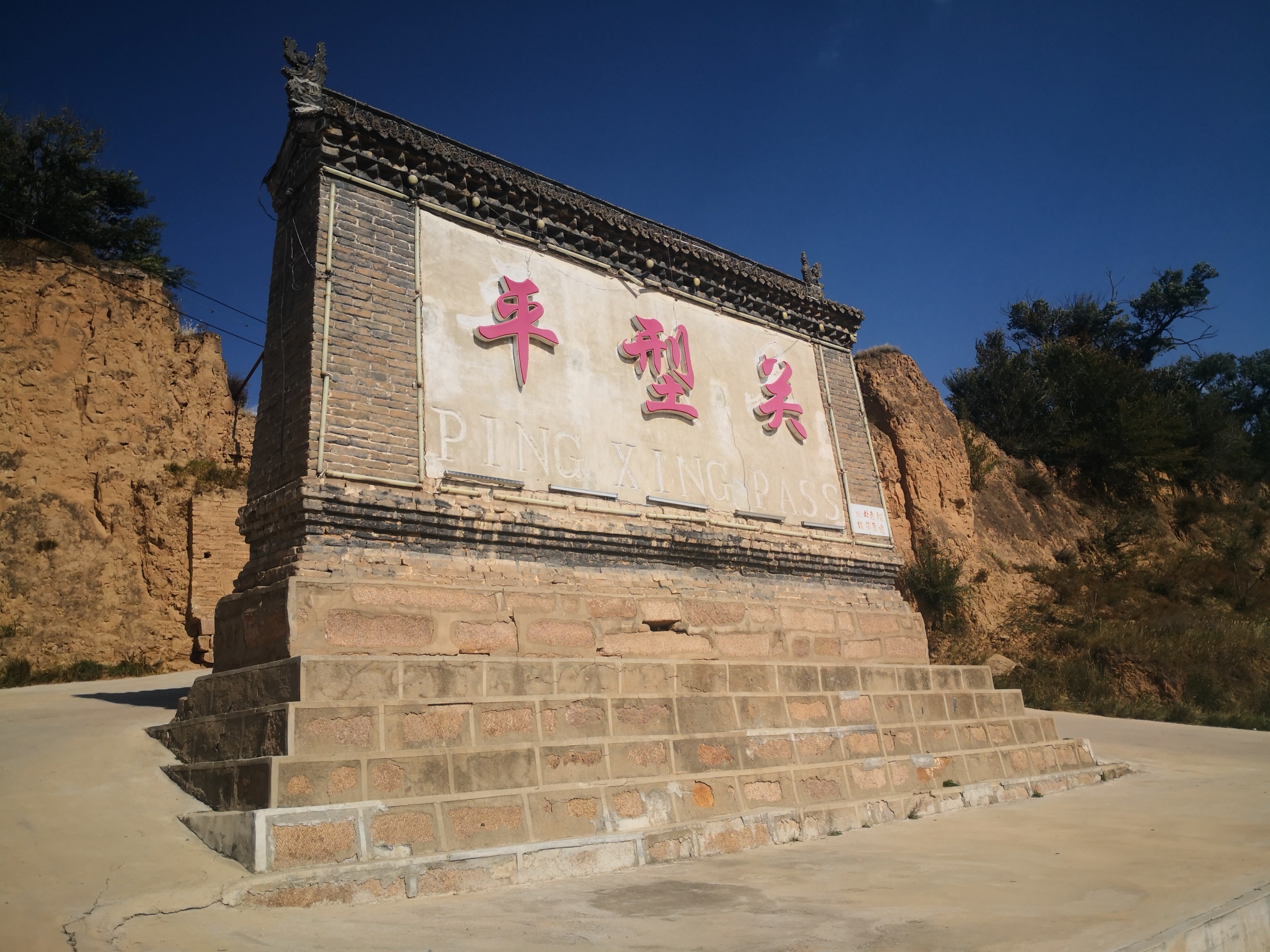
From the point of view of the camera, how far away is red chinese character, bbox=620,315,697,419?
9562 millimetres

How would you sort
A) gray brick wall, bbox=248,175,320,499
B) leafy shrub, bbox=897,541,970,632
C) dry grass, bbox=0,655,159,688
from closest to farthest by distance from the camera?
gray brick wall, bbox=248,175,320,499 → dry grass, bbox=0,655,159,688 → leafy shrub, bbox=897,541,970,632

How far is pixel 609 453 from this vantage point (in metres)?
8.84

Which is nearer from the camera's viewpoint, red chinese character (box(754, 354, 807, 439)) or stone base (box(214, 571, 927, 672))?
stone base (box(214, 571, 927, 672))

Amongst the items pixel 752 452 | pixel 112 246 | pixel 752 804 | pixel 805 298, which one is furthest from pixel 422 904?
pixel 112 246

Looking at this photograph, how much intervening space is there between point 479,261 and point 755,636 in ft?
15.9

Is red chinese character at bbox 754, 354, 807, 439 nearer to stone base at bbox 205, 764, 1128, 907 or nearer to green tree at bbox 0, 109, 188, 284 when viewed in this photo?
stone base at bbox 205, 764, 1128, 907

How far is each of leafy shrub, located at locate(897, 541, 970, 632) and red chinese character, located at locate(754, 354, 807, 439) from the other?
902cm

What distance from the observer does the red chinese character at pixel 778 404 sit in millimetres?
10688

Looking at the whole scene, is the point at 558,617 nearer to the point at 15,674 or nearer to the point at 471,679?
the point at 471,679

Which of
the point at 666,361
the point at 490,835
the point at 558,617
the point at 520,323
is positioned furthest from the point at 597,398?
the point at 490,835

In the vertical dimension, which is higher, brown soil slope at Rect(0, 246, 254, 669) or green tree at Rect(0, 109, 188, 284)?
green tree at Rect(0, 109, 188, 284)

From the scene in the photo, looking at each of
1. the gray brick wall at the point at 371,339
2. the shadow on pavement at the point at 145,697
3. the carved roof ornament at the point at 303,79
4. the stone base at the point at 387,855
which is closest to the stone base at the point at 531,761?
the stone base at the point at 387,855

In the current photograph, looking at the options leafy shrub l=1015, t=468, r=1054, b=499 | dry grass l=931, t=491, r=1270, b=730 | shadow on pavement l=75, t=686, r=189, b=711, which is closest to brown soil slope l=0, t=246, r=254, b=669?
shadow on pavement l=75, t=686, r=189, b=711

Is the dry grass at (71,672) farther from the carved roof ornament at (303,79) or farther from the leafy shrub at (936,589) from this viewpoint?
the leafy shrub at (936,589)
